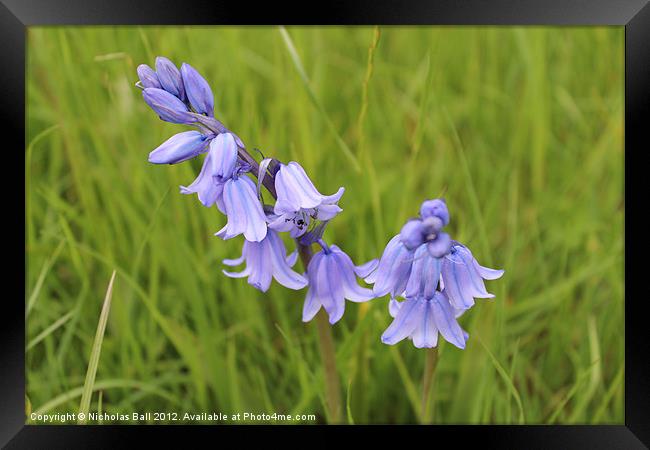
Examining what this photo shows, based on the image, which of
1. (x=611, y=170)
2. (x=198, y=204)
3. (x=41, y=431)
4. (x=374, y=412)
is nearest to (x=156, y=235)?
(x=198, y=204)

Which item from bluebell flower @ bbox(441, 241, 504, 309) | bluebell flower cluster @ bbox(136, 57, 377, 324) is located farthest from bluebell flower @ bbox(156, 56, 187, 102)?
bluebell flower @ bbox(441, 241, 504, 309)

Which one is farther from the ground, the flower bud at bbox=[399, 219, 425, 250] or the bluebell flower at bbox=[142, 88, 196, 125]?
the bluebell flower at bbox=[142, 88, 196, 125]

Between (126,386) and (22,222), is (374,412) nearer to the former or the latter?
(126,386)

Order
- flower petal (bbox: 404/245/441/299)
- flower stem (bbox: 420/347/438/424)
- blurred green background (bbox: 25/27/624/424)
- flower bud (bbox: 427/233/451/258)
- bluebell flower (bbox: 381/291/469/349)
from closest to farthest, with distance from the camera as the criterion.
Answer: flower bud (bbox: 427/233/451/258), flower petal (bbox: 404/245/441/299), bluebell flower (bbox: 381/291/469/349), flower stem (bbox: 420/347/438/424), blurred green background (bbox: 25/27/624/424)

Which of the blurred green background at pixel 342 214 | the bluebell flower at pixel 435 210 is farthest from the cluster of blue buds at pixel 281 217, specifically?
the blurred green background at pixel 342 214

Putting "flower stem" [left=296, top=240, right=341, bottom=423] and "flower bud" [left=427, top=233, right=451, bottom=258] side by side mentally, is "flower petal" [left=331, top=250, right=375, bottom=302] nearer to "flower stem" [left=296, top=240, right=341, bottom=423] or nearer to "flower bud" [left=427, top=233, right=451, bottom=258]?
"flower stem" [left=296, top=240, right=341, bottom=423]

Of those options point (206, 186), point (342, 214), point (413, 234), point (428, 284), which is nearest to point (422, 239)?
point (413, 234)

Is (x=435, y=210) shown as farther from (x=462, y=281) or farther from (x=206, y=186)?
(x=206, y=186)
